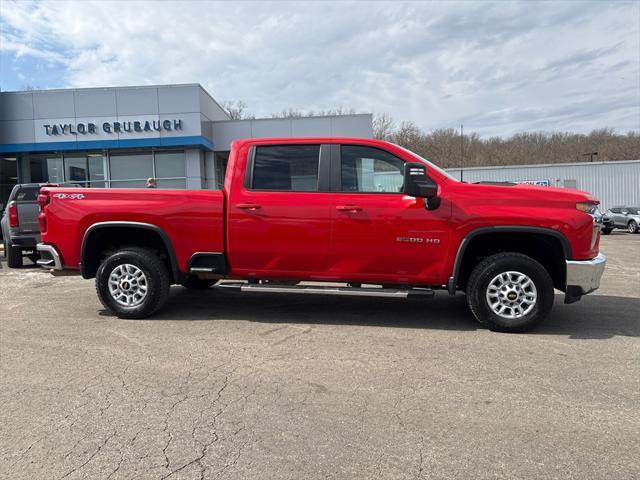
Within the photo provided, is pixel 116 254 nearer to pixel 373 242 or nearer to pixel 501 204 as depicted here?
pixel 373 242

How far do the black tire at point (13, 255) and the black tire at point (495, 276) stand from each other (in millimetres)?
9499

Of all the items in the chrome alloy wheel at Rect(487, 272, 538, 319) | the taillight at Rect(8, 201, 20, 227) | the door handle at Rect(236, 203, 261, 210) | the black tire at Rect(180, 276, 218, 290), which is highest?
the door handle at Rect(236, 203, 261, 210)

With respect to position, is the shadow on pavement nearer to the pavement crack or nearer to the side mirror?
the side mirror

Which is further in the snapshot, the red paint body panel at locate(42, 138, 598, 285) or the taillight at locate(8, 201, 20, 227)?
the taillight at locate(8, 201, 20, 227)

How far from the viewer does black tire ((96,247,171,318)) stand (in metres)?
5.79

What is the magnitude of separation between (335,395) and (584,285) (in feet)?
10.2

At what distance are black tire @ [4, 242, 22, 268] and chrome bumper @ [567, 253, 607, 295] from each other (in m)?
10.4

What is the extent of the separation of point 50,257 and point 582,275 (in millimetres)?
6122

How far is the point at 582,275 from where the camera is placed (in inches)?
200

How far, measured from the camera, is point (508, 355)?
457 cm

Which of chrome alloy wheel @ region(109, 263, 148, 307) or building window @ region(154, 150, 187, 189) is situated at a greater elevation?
building window @ region(154, 150, 187, 189)

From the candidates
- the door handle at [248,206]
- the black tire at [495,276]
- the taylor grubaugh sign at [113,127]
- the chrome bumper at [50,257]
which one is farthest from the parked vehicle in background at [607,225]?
the chrome bumper at [50,257]

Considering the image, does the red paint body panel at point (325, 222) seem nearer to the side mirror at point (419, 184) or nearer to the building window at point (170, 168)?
the side mirror at point (419, 184)

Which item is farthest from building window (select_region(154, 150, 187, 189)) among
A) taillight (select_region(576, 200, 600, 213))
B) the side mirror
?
taillight (select_region(576, 200, 600, 213))
